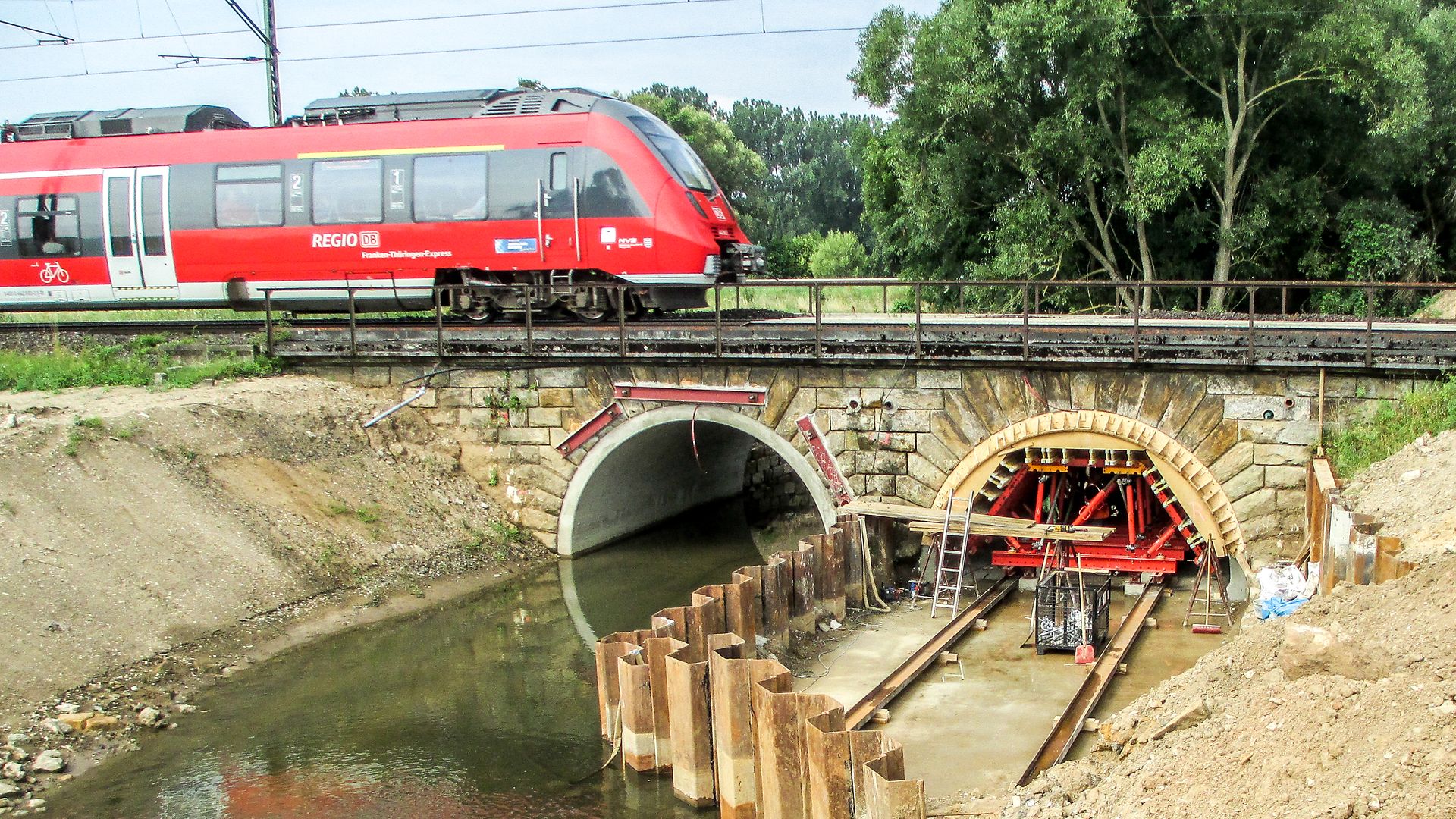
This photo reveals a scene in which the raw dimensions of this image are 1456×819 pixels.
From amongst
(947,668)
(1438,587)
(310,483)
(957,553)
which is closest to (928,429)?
(957,553)

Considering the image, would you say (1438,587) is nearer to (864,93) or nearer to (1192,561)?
(1192,561)

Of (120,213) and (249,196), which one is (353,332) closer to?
(249,196)

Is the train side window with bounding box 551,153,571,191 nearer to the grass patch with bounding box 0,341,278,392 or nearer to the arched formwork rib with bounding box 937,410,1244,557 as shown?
the grass patch with bounding box 0,341,278,392

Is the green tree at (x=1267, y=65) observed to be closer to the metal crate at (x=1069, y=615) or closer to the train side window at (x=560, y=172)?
the metal crate at (x=1069, y=615)

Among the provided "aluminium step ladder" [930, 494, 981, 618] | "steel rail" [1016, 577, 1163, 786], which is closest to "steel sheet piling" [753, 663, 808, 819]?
"steel rail" [1016, 577, 1163, 786]

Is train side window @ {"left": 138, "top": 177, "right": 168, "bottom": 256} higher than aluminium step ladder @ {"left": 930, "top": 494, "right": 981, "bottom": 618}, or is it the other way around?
train side window @ {"left": 138, "top": 177, "right": 168, "bottom": 256}

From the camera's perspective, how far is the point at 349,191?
17.1 metres

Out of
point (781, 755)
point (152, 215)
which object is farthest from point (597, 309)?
point (781, 755)

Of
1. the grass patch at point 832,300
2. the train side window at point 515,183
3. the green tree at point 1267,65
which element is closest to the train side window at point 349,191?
the train side window at point 515,183

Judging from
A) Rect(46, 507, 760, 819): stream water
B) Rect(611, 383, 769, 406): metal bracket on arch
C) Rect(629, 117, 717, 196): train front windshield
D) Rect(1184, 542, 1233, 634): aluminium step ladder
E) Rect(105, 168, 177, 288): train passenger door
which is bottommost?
Rect(46, 507, 760, 819): stream water

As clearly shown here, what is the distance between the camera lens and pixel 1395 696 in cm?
647

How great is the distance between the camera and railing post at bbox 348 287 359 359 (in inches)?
670

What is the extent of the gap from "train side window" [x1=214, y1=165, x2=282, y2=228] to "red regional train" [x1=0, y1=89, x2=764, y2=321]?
26 mm

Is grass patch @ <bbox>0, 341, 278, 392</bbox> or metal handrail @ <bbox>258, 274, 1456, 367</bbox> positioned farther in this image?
grass patch @ <bbox>0, 341, 278, 392</bbox>
